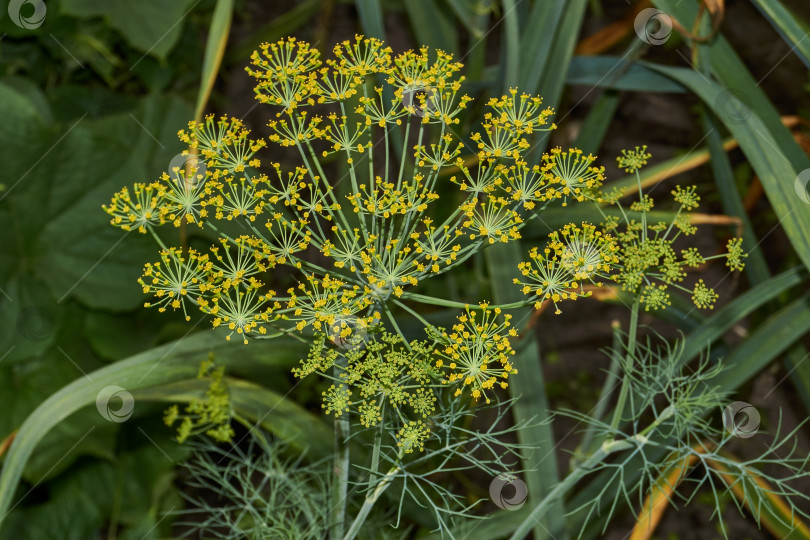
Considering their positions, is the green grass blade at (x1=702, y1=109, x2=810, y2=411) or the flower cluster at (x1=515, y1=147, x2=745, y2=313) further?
the green grass blade at (x1=702, y1=109, x2=810, y2=411)

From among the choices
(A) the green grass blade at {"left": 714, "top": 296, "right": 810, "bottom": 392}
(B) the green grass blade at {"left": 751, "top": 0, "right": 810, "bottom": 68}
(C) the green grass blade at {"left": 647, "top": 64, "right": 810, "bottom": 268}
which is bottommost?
(A) the green grass blade at {"left": 714, "top": 296, "right": 810, "bottom": 392}

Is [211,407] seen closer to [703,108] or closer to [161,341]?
[161,341]

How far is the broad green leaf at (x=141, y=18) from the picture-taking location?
1.63 meters

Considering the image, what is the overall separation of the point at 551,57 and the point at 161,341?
38.4 inches

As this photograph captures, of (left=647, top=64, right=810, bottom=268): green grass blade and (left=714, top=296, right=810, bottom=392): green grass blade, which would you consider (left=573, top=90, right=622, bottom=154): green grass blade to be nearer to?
(left=647, top=64, right=810, bottom=268): green grass blade

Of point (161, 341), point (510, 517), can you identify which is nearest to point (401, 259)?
point (510, 517)

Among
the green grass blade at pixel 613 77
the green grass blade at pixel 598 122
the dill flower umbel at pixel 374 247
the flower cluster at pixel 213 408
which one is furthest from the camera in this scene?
the green grass blade at pixel 598 122

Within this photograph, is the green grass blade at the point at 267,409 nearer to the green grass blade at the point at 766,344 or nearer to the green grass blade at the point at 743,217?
the green grass blade at the point at 766,344

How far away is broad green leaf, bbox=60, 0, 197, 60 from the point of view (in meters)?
1.63

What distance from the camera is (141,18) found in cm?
167

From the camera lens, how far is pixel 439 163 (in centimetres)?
79

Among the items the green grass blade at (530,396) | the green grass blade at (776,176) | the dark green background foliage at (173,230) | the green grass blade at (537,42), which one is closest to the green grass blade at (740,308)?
the dark green background foliage at (173,230)

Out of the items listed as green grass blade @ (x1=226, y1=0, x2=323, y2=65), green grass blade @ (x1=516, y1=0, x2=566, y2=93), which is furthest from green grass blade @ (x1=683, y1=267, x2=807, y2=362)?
green grass blade @ (x1=226, y1=0, x2=323, y2=65)

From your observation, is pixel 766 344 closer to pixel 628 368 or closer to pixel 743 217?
pixel 743 217
